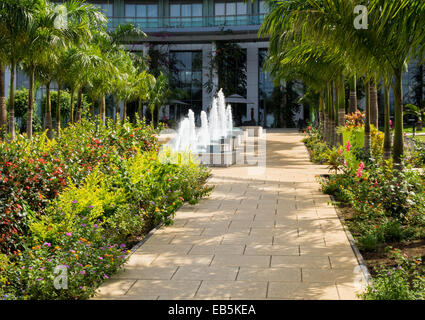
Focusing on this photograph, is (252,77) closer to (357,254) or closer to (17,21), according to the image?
(17,21)

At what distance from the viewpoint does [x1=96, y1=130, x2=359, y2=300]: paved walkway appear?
5035 millimetres

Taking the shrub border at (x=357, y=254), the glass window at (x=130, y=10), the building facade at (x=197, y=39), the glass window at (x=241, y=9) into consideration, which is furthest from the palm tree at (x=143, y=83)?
the shrub border at (x=357, y=254)

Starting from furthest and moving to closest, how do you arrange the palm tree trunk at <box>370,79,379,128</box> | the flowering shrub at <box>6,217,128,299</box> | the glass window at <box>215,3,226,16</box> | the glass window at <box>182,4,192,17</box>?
the glass window at <box>182,4,192,17</box> → the glass window at <box>215,3,226,16</box> → the palm tree trunk at <box>370,79,379,128</box> → the flowering shrub at <box>6,217,128,299</box>

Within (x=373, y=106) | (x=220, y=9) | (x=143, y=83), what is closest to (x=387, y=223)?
(x=373, y=106)

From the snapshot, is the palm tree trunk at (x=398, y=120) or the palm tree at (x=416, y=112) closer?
the palm tree trunk at (x=398, y=120)

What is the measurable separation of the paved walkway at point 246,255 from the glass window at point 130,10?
120ft

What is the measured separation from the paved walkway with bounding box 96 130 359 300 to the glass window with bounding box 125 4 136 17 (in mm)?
36447

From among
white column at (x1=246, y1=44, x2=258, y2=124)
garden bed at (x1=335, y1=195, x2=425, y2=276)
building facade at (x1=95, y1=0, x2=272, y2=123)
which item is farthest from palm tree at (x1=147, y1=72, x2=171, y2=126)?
garden bed at (x1=335, y1=195, x2=425, y2=276)

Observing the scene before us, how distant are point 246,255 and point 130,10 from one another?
4085 centimetres

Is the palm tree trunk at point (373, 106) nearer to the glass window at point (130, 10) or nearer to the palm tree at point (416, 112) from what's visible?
the palm tree at point (416, 112)

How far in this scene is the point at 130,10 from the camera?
43.9m

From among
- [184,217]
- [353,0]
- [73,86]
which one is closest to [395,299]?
[184,217]

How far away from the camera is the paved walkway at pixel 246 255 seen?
504 cm

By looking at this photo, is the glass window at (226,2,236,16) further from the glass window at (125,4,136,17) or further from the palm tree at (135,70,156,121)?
the palm tree at (135,70,156,121)
